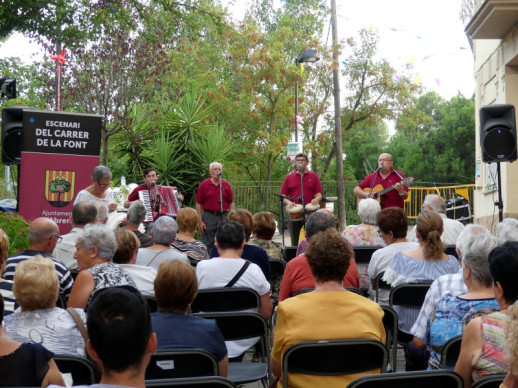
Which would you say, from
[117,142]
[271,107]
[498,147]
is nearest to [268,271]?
[498,147]

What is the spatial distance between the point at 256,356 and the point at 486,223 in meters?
11.1

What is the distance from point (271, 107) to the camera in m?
30.7

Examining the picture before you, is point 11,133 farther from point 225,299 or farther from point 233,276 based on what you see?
point 225,299

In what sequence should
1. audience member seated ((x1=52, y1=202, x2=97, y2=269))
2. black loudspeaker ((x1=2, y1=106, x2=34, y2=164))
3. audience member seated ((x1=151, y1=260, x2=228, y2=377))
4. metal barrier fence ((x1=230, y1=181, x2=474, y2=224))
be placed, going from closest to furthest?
audience member seated ((x1=151, y1=260, x2=228, y2=377))
audience member seated ((x1=52, y1=202, x2=97, y2=269))
black loudspeaker ((x1=2, y1=106, x2=34, y2=164))
metal barrier fence ((x1=230, y1=181, x2=474, y2=224))

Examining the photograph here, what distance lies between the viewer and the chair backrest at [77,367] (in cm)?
321

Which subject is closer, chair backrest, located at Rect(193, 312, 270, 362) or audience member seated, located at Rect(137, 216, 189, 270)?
chair backrest, located at Rect(193, 312, 270, 362)

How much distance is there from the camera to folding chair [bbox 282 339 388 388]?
354 centimetres

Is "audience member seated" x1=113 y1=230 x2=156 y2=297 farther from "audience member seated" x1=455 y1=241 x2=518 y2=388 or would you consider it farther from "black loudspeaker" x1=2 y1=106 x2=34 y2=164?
"black loudspeaker" x1=2 y1=106 x2=34 y2=164

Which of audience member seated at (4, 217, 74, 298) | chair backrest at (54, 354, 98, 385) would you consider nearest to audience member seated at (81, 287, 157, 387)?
chair backrest at (54, 354, 98, 385)

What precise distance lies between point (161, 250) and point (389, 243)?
1968mm

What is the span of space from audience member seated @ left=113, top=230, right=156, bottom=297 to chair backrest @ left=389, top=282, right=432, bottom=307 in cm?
169

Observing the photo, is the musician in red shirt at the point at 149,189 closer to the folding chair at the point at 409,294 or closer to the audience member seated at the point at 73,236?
the audience member seated at the point at 73,236

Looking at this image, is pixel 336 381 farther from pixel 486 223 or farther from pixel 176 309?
pixel 486 223

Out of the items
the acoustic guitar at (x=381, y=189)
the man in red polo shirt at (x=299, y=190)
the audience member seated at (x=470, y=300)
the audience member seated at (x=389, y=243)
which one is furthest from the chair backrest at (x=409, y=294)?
the man in red polo shirt at (x=299, y=190)
